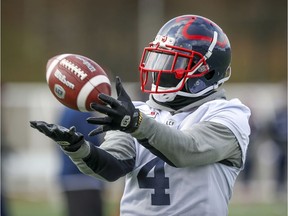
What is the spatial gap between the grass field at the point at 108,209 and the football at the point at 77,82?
7617 millimetres

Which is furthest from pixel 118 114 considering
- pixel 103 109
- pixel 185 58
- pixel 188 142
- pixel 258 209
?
pixel 258 209

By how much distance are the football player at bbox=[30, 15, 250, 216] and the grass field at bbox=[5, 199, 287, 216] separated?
740 centimetres

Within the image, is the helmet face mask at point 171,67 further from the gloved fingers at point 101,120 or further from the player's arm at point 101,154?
the gloved fingers at point 101,120

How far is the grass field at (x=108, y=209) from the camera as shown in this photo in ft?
39.2

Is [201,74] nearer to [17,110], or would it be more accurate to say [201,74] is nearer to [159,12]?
[17,110]

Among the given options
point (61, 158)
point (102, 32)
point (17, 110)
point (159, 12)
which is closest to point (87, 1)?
point (102, 32)

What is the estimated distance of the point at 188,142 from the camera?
12.2 feet

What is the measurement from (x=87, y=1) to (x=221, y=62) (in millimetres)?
20207

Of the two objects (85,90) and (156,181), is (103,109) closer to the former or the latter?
(85,90)

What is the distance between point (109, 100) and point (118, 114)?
0.22 ft

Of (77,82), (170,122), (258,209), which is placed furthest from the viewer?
(258,209)

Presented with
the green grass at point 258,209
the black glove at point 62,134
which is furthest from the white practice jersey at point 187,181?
the green grass at point 258,209

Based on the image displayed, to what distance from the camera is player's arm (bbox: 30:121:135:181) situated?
12.3 ft

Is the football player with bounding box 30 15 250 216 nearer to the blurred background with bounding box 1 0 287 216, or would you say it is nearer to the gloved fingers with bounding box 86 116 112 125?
the gloved fingers with bounding box 86 116 112 125
